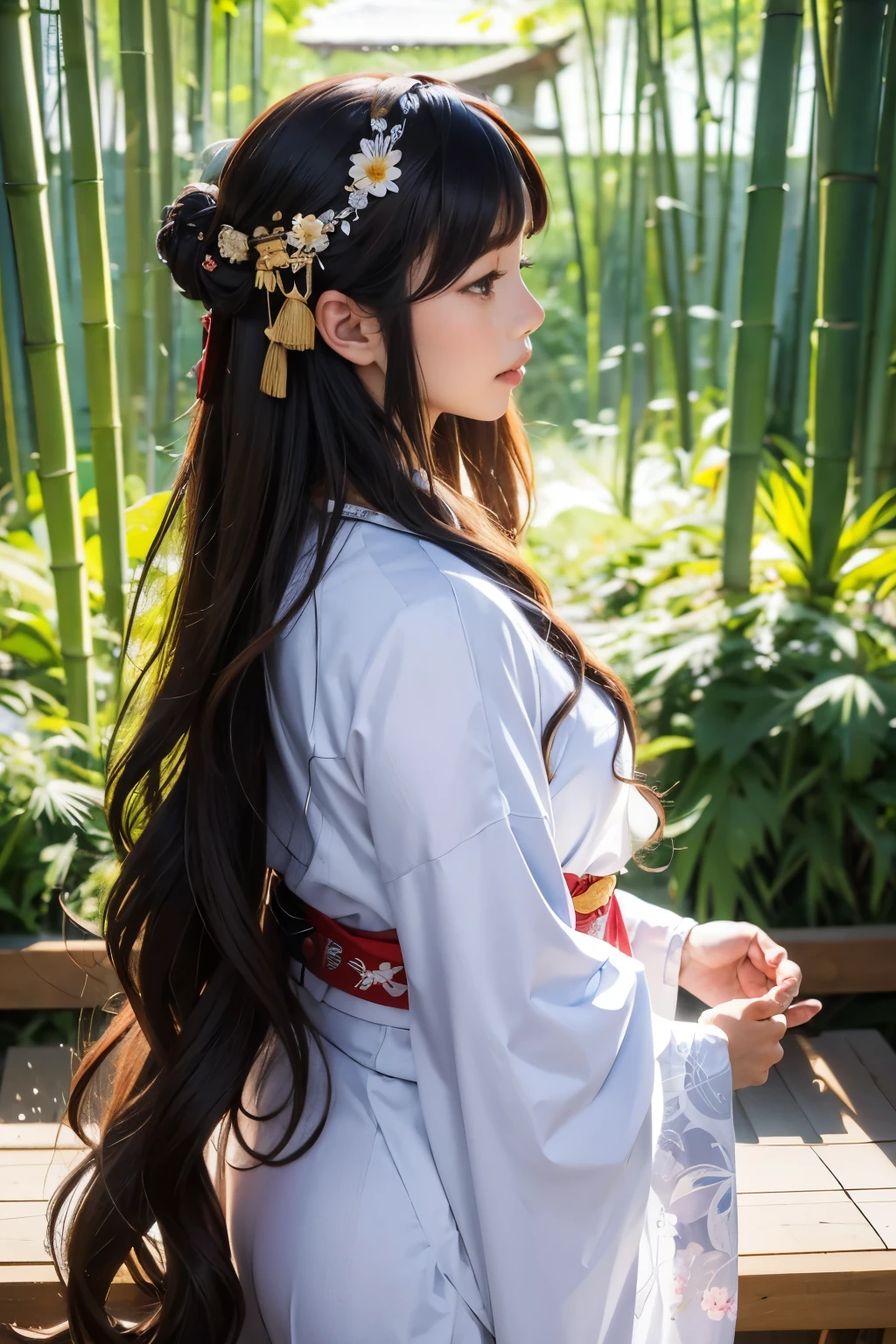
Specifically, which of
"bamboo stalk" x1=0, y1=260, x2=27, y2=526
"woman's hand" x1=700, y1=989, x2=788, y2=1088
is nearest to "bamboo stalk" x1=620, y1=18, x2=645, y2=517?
"bamboo stalk" x1=0, y1=260, x2=27, y2=526

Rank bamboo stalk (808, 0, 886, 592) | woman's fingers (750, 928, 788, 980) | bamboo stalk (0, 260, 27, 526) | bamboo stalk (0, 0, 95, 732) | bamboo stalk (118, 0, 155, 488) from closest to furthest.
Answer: woman's fingers (750, 928, 788, 980) < bamboo stalk (0, 0, 95, 732) < bamboo stalk (808, 0, 886, 592) < bamboo stalk (118, 0, 155, 488) < bamboo stalk (0, 260, 27, 526)

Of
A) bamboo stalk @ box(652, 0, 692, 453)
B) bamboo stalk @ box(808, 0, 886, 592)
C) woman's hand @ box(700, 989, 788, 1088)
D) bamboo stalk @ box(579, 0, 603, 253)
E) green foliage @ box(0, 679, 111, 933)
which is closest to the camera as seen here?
woman's hand @ box(700, 989, 788, 1088)

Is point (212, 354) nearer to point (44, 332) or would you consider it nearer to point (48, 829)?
point (44, 332)

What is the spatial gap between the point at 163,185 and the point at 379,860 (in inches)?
102

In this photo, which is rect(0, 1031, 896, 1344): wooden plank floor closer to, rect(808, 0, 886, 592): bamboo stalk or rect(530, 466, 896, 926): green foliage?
rect(530, 466, 896, 926): green foliage

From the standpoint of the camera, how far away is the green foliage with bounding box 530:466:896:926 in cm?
226

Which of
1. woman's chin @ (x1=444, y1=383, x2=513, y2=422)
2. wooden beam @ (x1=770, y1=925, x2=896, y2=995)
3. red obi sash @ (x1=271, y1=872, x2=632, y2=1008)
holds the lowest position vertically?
wooden beam @ (x1=770, y1=925, x2=896, y2=995)

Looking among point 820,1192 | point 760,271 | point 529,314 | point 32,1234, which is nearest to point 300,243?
point 529,314

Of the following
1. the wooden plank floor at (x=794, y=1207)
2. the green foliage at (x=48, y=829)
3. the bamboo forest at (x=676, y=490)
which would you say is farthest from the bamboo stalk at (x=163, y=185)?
the wooden plank floor at (x=794, y=1207)

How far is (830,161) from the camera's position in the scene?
242 cm

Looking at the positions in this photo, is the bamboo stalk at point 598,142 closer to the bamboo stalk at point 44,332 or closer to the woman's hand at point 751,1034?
the bamboo stalk at point 44,332

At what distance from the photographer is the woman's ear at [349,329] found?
1018 mm

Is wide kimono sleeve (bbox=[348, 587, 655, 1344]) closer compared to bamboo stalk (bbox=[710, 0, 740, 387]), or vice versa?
wide kimono sleeve (bbox=[348, 587, 655, 1344])

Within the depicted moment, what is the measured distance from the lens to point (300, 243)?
0.99 metres
